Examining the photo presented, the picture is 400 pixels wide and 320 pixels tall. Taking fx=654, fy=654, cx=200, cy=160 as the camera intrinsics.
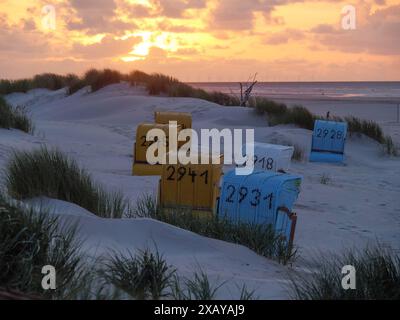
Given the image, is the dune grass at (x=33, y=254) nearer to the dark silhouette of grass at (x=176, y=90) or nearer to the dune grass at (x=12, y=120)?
the dune grass at (x=12, y=120)

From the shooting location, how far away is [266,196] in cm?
684

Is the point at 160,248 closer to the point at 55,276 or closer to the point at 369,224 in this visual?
the point at 55,276

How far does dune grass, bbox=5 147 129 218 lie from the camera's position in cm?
708

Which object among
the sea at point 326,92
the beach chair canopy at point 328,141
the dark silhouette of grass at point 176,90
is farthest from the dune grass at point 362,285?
the sea at point 326,92

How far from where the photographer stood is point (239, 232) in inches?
246

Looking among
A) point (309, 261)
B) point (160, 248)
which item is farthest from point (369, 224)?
point (160, 248)

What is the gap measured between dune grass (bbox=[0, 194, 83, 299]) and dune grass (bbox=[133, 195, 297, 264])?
1851 millimetres

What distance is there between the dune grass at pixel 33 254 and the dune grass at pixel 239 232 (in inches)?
72.9

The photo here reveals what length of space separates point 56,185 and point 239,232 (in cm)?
225

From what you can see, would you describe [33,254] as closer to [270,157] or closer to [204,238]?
[204,238]

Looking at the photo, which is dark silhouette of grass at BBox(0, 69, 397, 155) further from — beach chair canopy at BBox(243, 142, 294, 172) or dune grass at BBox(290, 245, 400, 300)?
dune grass at BBox(290, 245, 400, 300)

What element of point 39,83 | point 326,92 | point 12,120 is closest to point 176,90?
point 39,83
